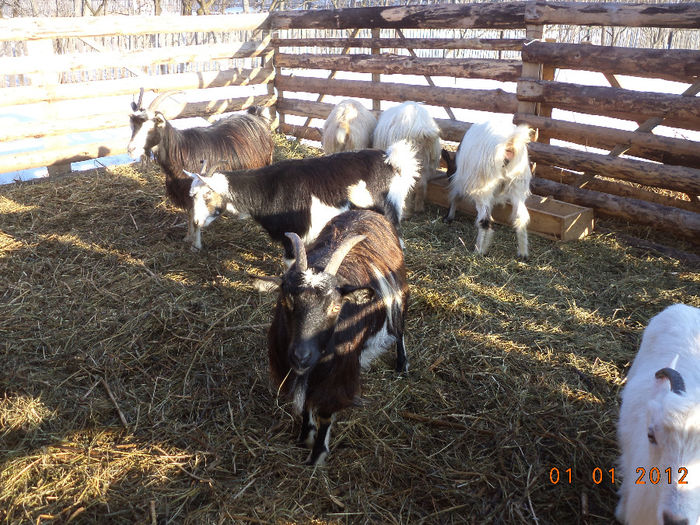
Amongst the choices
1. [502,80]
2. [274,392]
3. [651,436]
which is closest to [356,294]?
Answer: [274,392]

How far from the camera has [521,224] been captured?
584 cm

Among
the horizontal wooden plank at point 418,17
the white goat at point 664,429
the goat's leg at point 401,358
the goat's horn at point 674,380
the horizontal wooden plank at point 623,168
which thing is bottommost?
the goat's leg at point 401,358

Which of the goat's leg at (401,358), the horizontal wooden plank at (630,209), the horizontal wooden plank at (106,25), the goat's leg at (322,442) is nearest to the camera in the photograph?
the goat's leg at (322,442)

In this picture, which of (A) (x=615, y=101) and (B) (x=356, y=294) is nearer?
(B) (x=356, y=294)

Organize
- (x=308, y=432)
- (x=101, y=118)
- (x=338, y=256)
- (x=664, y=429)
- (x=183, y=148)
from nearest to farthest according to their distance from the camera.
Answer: (x=664, y=429), (x=338, y=256), (x=308, y=432), (x=183, y=148), (x=101, y=118)

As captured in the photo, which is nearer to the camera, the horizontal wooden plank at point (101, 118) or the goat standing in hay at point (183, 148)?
the goat standing in hay at point (183, 148)

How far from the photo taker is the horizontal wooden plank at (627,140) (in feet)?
19.1

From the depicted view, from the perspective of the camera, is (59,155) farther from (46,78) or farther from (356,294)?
(356,294)

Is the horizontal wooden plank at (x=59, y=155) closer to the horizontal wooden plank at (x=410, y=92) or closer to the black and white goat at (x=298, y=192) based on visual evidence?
the horizontal wooden plank at (x=410, y=92)

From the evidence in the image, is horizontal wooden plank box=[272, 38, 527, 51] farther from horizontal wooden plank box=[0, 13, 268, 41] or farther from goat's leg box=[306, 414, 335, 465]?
goat's leg box=[306, 414, 335, 465]

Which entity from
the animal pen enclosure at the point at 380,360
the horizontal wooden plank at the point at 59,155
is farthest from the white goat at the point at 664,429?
the horizontal wooden plank at the point at 59,155

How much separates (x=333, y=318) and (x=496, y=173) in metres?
3.50

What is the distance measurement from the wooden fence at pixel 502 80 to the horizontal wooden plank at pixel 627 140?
13 mm

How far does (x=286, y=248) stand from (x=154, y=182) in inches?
155
